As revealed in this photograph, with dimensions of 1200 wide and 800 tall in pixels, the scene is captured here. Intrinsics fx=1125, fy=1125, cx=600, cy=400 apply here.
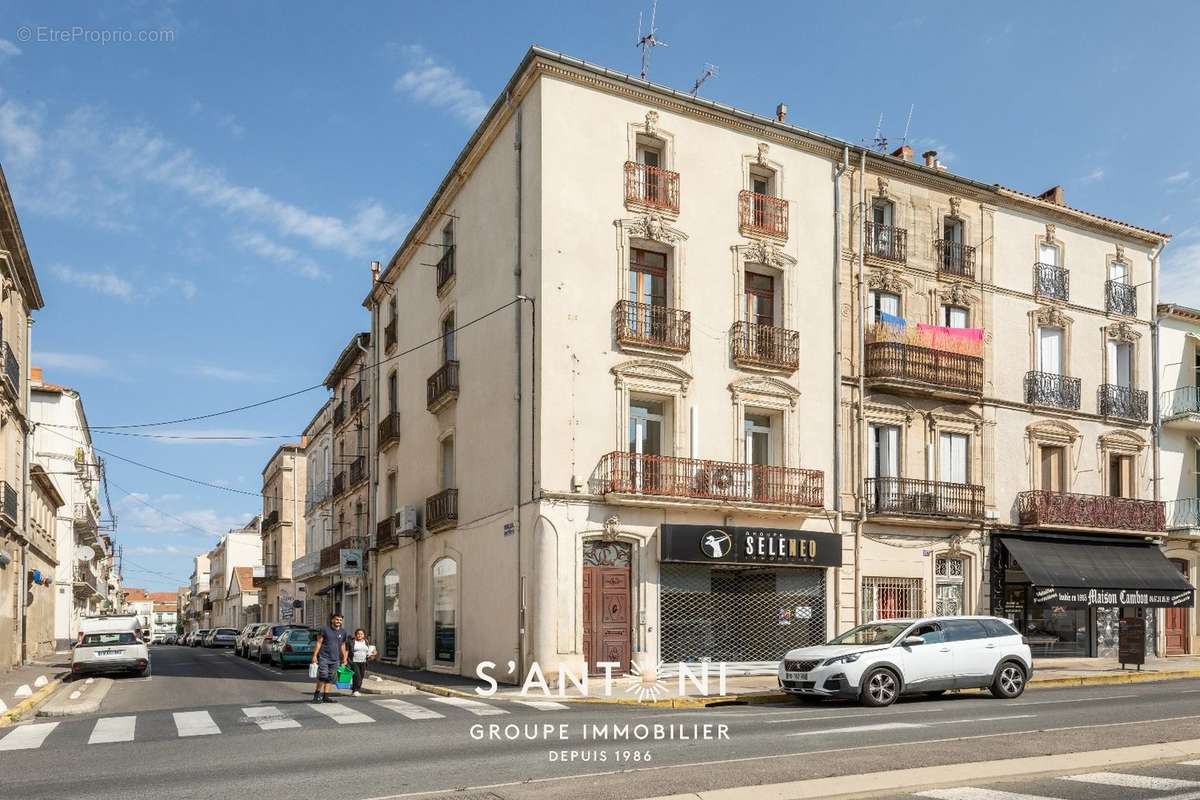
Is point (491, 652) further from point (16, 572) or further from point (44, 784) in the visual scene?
point (16, 572)

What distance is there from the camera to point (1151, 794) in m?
9.26

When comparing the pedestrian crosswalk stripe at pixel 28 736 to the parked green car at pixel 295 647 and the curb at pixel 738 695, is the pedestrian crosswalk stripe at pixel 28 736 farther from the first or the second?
the parked green car at pixel 295 647

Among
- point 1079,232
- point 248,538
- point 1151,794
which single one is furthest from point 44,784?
point 248,538

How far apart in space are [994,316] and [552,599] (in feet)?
49.4

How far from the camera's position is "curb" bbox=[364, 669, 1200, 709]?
63.4 ft

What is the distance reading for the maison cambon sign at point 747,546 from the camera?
79.3 feet

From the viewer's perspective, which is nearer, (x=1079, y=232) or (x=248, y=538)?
(x=1079, y=232)

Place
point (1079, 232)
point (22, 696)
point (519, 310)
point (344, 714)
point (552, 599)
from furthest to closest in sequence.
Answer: point (1079, 232), point (519, 310), point (552, 599), point (22, 696), point (344, 714)

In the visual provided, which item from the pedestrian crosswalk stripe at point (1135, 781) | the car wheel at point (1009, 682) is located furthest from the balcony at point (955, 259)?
the pedestrian crosswalk stripe at point (1135, 781)

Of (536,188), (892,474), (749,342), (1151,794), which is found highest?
(536,188)

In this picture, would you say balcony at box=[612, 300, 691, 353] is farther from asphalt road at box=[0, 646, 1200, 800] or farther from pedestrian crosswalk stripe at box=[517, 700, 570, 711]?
asphalt road at box=[0, 646, 1200, 800]

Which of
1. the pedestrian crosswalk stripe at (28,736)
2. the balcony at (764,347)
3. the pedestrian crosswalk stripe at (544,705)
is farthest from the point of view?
the balcony at (764,347)

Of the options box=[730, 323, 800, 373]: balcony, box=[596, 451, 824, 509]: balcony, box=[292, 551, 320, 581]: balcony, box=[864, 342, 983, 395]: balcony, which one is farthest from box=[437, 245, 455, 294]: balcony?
box=[292, 551, 320, 581]: balcony

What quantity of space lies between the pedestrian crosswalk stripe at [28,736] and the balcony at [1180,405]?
30352 millimetres
